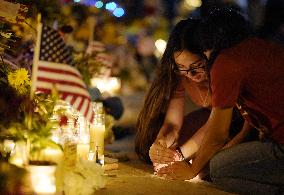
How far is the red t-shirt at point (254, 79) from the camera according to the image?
4.76m

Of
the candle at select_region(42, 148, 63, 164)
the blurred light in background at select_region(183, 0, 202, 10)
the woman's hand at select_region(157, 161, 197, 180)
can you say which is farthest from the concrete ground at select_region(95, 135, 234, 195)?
the blurred light in background at select_region(183, 0, 202, 10)

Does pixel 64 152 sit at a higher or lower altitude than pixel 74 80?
lower

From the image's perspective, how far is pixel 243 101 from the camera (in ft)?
16.5

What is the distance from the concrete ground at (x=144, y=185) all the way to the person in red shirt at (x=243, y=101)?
185 mm

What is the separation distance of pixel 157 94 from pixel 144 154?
82cm

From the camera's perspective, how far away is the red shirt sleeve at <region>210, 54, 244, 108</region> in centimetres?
474

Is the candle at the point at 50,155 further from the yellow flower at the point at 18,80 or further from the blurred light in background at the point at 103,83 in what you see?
the blurred light in background at the point at 103,83

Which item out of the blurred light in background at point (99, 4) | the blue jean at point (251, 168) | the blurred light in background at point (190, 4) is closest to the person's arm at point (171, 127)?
the blue jean at point (251, 168)

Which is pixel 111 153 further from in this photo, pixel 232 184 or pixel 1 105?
pixel 1 105

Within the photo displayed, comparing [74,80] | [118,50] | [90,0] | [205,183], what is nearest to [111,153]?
[205,183]

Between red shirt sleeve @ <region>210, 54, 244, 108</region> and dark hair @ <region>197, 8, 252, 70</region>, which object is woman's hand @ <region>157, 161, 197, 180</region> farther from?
dark hair @ <region>197, 8, 252, 70</region>

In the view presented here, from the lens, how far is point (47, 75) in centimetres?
403

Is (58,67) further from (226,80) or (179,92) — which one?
(179,92)

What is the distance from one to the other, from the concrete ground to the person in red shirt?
185 mm
